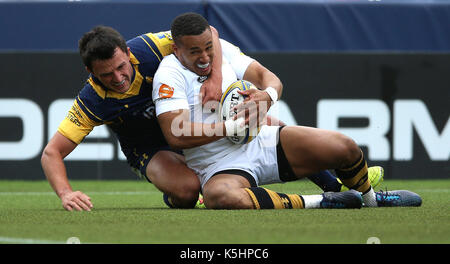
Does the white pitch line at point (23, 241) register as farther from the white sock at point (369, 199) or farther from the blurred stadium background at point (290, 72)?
the blurred stadium background at point (290, 72)

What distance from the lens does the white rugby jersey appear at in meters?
4.87

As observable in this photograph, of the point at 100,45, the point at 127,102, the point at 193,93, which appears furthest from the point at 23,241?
the point at 193,93

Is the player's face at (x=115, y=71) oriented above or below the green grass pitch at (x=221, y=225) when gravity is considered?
above

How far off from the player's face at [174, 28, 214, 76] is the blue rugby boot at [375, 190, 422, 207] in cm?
142

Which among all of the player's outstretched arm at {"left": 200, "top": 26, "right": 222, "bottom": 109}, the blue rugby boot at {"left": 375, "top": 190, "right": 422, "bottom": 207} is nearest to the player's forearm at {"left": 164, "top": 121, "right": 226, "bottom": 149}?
the player's outstretched arm at {"left": 200, "top": 26, "right": 222, "bottom": 109}

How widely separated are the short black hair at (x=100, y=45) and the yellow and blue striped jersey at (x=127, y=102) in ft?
0.78

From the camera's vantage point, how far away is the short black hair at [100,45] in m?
4.79

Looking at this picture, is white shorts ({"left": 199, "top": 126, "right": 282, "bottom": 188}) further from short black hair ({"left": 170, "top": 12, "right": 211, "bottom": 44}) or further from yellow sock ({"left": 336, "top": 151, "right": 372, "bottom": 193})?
short black hair ({"left": 170, "top": 12, "right": 211, "bottom": 44})

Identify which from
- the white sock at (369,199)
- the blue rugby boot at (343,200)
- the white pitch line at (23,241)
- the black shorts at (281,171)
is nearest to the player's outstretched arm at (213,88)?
the black shorts at (281,171)

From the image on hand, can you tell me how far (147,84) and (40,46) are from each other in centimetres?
447

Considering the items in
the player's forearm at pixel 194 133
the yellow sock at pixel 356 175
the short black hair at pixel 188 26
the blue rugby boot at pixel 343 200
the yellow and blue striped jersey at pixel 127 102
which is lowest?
the blue rugby boot at pixel 343 200

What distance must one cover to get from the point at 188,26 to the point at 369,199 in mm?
1634

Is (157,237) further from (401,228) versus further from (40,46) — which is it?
(40,46)
